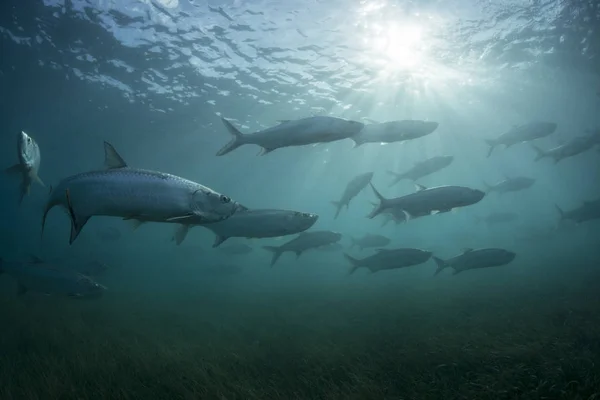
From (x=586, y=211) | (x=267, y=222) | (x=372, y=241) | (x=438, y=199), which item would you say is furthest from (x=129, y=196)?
(x=586, y=211)

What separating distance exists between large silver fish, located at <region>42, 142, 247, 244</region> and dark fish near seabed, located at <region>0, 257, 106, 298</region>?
13.8 ft

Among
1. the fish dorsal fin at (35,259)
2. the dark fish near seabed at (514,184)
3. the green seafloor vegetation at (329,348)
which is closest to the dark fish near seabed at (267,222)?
the green seafloor vegetation at (329,348)

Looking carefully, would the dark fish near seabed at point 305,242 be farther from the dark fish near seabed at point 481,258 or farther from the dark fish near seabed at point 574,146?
the dark fish near seabed at point 574,146

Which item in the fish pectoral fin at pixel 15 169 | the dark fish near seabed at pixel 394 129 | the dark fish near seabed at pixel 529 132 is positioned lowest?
the fish pectoral fin at pixel 15 169

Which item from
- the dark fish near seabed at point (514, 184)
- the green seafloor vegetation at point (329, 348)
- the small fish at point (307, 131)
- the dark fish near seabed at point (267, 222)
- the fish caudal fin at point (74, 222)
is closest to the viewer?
the fish caudal fin at point (74, 222)

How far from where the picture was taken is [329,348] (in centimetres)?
804

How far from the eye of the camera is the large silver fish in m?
3.52

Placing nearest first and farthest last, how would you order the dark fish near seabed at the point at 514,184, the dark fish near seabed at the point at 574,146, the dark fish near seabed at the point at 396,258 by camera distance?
the dark fish near seabed at the point at 396,258, the dark fish near seabed at the point at 574,146, the dark fish near seabed at the point at 514,184

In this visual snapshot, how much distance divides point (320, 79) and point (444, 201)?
14944 millimetres

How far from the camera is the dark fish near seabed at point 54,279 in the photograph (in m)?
7.08

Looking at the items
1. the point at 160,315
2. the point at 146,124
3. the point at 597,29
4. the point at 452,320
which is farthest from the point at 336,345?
the point at 146,124

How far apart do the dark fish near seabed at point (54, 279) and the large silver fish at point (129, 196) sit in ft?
13.8

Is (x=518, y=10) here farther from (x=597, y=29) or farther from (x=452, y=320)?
(x=452, y=320)

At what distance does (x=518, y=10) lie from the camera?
14.6 meters
